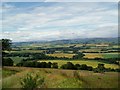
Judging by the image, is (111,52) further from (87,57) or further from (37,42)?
(37,42)

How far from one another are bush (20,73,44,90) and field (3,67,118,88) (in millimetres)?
229

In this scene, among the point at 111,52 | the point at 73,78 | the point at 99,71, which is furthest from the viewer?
the point at 111,52

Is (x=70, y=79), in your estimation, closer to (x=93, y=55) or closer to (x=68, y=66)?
(x=68, y=66)

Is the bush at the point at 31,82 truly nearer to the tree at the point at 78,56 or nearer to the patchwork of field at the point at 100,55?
the tree at the point at 78,56

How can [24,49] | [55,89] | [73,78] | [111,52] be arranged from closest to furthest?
[55,89], [73,78], [111,52], [24,49]

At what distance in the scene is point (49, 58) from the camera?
1262 cm

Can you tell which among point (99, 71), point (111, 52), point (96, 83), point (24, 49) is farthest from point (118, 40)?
point (24, 49)

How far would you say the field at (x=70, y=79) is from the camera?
9.86m

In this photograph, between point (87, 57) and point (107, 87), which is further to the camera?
point (87, 57)

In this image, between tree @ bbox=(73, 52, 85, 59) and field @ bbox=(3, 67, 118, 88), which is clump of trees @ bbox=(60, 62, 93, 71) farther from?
tree @ bbox=(73, 52, 85, 59)

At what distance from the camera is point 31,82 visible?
9562 millimetres

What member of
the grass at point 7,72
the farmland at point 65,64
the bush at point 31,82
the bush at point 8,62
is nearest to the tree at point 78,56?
the farmland at point 65,64

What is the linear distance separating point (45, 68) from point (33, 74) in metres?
1.06

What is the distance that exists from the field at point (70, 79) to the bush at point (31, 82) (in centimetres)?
23
